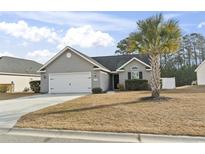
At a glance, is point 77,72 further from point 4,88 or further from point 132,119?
point 132,119

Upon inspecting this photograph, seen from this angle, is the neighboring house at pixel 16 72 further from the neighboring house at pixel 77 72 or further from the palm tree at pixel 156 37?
the palm tree at pixel 156 37

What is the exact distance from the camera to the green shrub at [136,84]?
91.5ft

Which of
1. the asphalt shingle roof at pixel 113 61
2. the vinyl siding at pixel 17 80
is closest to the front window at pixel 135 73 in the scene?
the asphalt shingle roof at pixel 113 61

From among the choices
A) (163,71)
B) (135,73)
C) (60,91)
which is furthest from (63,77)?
(163,71)

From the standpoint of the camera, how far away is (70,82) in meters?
28.0

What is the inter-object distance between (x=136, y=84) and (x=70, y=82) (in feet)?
21.9

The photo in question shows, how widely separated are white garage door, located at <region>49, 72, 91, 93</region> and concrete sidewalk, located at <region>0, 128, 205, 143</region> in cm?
1857

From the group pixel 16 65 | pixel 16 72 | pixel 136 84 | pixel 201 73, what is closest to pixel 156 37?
pixel 136 84

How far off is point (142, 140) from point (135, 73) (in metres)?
22.3

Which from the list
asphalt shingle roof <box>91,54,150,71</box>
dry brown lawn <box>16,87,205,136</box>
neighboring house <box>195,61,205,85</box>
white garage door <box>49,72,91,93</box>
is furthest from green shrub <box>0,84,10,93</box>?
neighboring house <box>195,61,205,85</box>

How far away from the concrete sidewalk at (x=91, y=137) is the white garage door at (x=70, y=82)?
731 inches

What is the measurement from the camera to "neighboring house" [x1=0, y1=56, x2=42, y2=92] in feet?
110

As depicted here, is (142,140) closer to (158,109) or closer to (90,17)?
(158,109)
